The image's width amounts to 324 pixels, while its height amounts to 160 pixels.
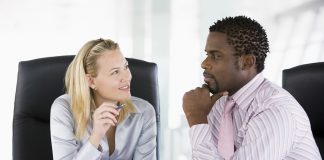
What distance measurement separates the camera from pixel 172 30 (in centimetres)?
265

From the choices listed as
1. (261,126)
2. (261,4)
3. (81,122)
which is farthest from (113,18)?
(261,126)

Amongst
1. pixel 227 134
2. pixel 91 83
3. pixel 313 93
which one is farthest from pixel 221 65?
pixel 91 83

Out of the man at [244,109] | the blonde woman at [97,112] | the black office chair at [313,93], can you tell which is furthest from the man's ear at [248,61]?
the blonde woman at [97,112]

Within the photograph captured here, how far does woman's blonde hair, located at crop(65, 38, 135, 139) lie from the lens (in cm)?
167

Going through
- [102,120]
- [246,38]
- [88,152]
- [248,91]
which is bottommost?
[88,152]

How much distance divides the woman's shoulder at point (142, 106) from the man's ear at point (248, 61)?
0.48 m

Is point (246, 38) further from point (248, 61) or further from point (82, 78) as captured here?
point (82, 78)

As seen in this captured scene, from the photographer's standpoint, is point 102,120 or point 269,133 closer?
point 269,133

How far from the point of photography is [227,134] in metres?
1.46

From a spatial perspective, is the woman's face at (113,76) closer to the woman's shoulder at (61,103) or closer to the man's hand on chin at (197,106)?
the woman's shoulder at (61,103)

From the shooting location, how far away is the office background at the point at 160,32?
2592 millimetres

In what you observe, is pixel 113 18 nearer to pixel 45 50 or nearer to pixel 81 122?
pixel 45 50

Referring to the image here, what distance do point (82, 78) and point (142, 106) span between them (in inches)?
10.4

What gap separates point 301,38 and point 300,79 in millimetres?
1094
